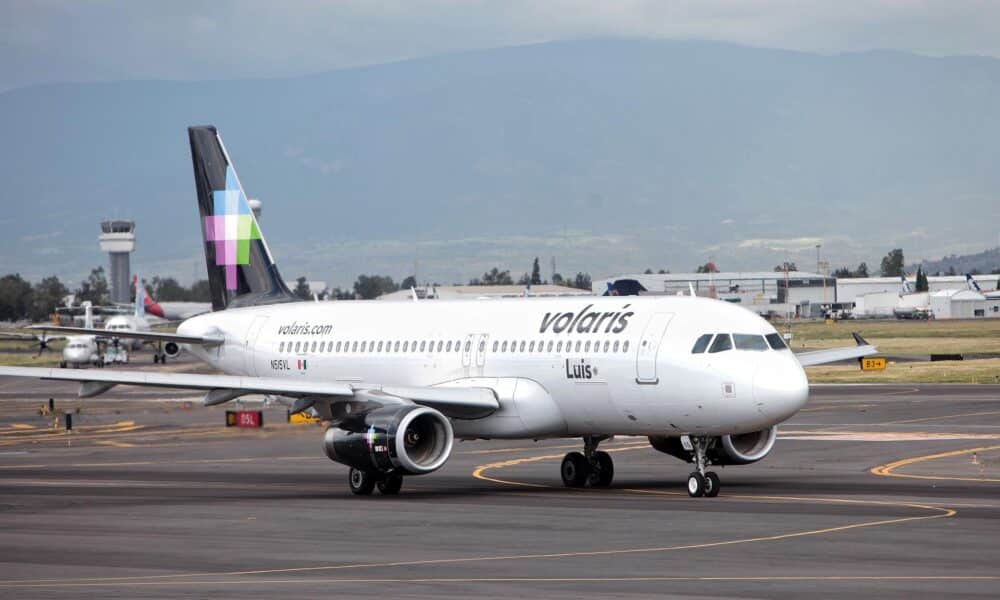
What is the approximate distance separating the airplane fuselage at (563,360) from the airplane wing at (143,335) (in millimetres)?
1303

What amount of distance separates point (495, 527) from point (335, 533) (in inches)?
105

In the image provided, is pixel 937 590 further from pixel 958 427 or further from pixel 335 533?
pixel 958 427

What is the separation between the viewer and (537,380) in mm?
34875

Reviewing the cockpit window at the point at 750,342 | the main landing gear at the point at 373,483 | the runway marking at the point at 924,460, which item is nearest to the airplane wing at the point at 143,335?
the main landing gear at the point at 373,483

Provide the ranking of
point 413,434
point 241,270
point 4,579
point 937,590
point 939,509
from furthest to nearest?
point 241,270, point 413,434, point 939,509, point 4,579, point 937,590

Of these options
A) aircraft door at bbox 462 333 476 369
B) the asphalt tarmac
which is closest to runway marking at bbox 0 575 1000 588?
the asphalt tarmac

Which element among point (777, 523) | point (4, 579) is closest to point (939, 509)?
point (777, 523)

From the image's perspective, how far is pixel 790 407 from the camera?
3127cm

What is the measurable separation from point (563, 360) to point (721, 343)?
378cm

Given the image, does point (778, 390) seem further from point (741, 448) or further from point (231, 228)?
point (231, 228)

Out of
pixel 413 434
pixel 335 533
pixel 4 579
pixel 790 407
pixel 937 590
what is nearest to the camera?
pixel 937 590

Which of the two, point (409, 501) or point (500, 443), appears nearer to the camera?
point (409, 501)

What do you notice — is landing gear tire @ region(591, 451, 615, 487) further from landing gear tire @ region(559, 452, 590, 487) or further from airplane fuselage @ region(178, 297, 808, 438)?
airplane fuselage @ region(178, 297, 808, 438)

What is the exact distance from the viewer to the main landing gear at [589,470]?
35.5 m
